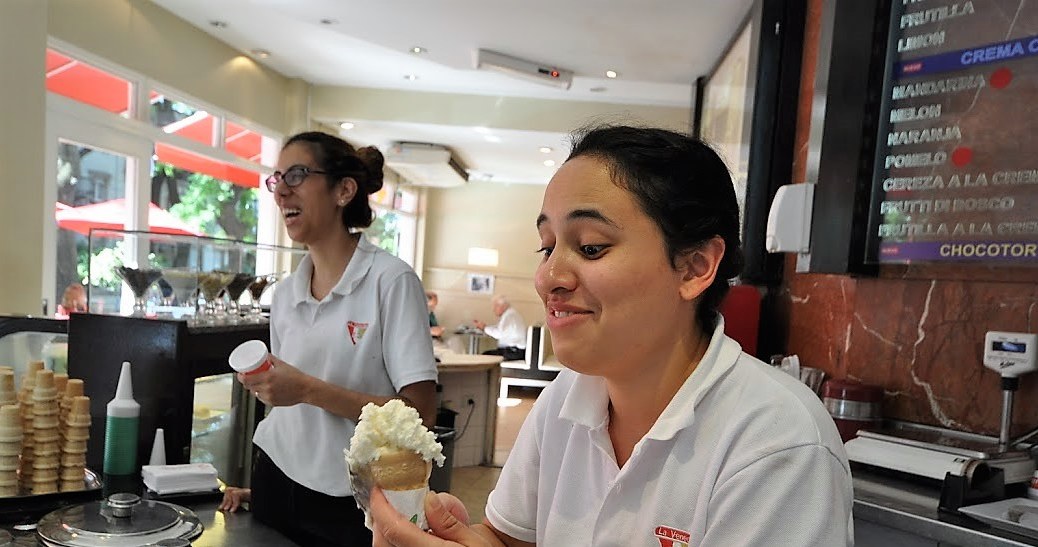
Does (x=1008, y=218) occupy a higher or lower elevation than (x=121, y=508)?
higher

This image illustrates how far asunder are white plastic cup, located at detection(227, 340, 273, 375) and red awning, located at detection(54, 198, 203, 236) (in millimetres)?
3336

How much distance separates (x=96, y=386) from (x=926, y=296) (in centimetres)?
255

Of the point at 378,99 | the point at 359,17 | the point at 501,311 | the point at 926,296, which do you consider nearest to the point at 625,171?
the point at 926,296

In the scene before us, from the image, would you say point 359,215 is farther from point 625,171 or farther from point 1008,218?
point 1008,218

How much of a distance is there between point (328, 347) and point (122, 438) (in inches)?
20.6

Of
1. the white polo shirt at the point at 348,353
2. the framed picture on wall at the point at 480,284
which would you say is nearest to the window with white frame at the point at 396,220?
the framed picture on wall at the point at 480,284

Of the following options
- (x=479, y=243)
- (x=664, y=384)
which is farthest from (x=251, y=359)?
(x=479, y=243)

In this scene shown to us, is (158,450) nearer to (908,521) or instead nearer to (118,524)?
(118,524)

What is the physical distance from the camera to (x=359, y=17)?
17.1 ft

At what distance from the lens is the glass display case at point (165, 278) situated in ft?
7.11

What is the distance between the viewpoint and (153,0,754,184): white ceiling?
473cm

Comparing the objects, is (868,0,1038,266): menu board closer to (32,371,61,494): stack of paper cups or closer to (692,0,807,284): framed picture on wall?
(692,0,807,284): framed picture on wall

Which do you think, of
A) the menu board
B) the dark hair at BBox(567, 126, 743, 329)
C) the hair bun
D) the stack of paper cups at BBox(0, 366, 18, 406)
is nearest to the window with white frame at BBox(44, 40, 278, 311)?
the hair bun

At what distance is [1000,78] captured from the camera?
2207 mm
